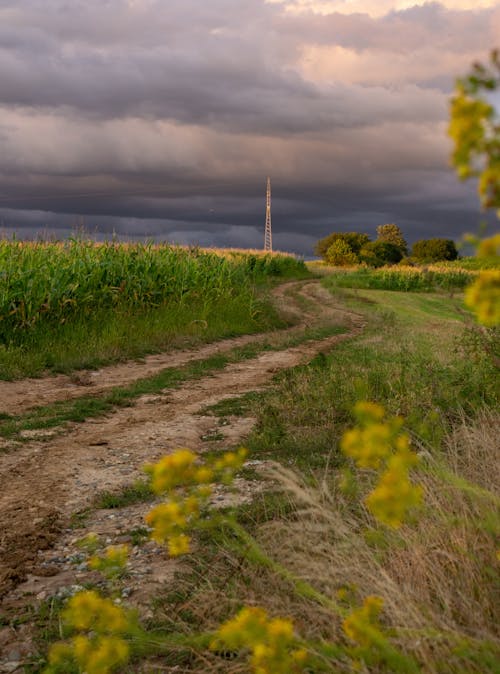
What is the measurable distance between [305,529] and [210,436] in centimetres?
335

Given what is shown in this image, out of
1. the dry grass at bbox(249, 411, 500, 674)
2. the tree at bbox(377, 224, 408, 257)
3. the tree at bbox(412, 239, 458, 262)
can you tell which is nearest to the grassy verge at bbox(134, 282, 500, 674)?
the dry grass at bbox(249, 411, 500, 674)

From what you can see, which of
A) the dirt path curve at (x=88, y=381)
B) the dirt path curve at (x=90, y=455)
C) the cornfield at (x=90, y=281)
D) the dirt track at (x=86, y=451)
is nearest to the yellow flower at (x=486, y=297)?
the dirt track at (x=86, y=451)

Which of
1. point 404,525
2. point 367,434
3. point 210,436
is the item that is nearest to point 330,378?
point 210,436

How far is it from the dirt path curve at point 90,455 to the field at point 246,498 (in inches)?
0.9

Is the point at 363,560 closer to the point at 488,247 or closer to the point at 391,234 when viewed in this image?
the point at 488,247

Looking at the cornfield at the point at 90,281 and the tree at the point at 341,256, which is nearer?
the cornfield at the point at 90,281

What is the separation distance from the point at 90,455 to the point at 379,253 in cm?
6588

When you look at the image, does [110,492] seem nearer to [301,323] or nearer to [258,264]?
[301,323]

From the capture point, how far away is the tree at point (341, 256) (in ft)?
203

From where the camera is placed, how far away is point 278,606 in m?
2.72

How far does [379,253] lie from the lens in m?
69.2

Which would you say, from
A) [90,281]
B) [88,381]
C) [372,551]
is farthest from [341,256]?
[372,551]

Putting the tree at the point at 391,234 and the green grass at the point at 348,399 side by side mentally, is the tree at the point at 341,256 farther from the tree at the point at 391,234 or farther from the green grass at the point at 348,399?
the green grass at the point at 348,399

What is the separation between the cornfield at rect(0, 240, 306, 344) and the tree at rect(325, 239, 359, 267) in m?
43.9
